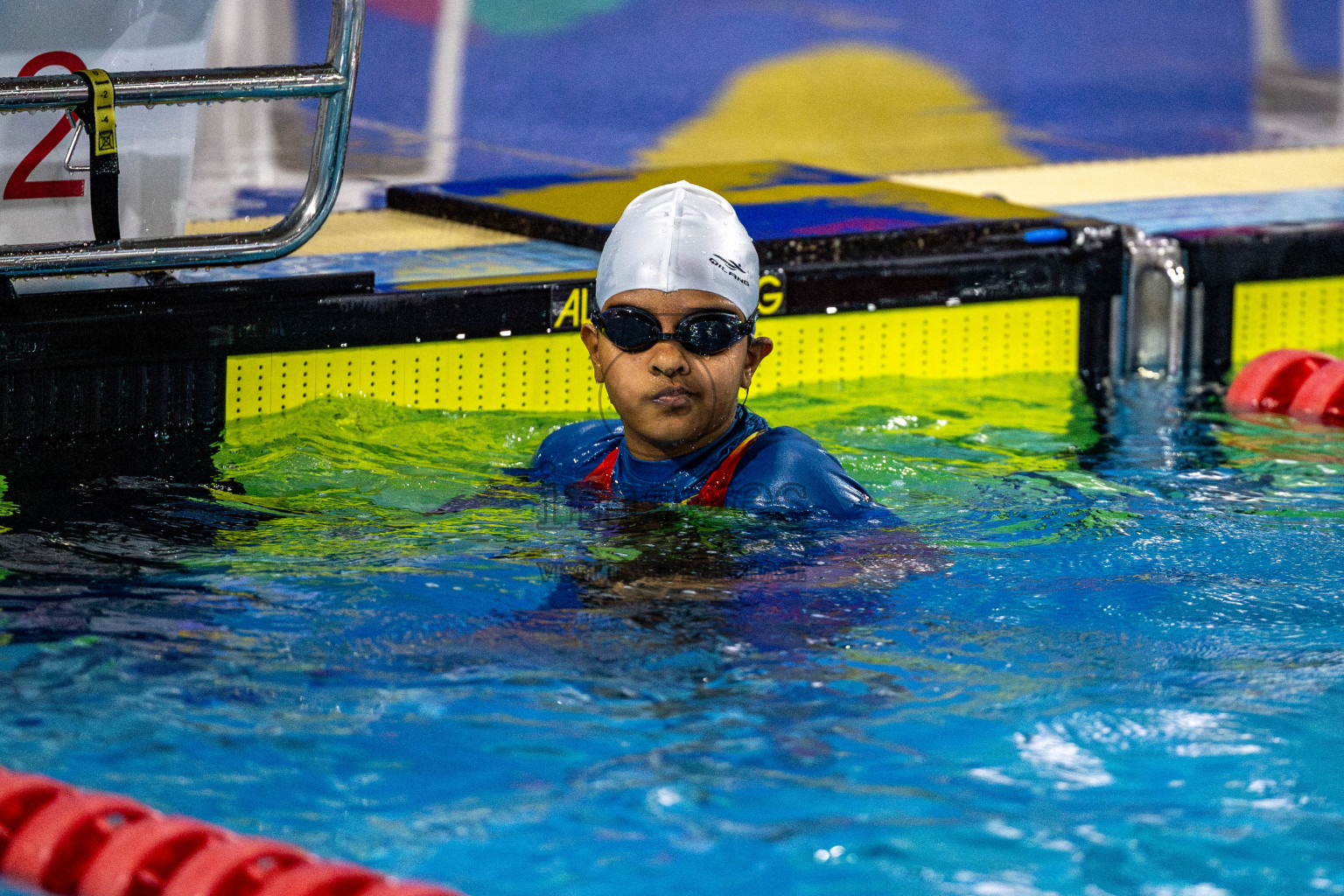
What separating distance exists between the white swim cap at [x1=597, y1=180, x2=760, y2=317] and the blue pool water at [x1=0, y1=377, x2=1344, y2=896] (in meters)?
0.44

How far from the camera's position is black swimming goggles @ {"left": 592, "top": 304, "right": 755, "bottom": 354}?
10.8ft

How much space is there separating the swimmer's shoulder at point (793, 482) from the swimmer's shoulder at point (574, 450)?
486mm

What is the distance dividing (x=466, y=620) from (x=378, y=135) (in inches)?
239

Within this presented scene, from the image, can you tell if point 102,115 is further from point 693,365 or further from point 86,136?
point 693,365

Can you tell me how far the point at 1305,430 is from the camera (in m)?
4.86

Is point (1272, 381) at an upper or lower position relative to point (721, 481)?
upper

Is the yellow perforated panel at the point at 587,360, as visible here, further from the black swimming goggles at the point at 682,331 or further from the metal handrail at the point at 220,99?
the black swimming goggles at the point at 682,331

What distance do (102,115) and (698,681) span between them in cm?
202

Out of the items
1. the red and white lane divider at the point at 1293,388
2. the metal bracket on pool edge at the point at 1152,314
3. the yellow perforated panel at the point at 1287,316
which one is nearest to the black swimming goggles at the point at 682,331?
the red and white lane divider at the point at 1293,388

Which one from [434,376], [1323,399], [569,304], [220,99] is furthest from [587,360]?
[1323,399]

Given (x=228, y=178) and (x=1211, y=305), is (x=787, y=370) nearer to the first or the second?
(x=1211, y=305)

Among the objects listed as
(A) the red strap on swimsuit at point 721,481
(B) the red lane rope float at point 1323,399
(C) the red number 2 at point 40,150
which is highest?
(C) the red number 2 at point 40,150

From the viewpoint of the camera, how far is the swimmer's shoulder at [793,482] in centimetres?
334

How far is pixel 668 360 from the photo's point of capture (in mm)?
3295
